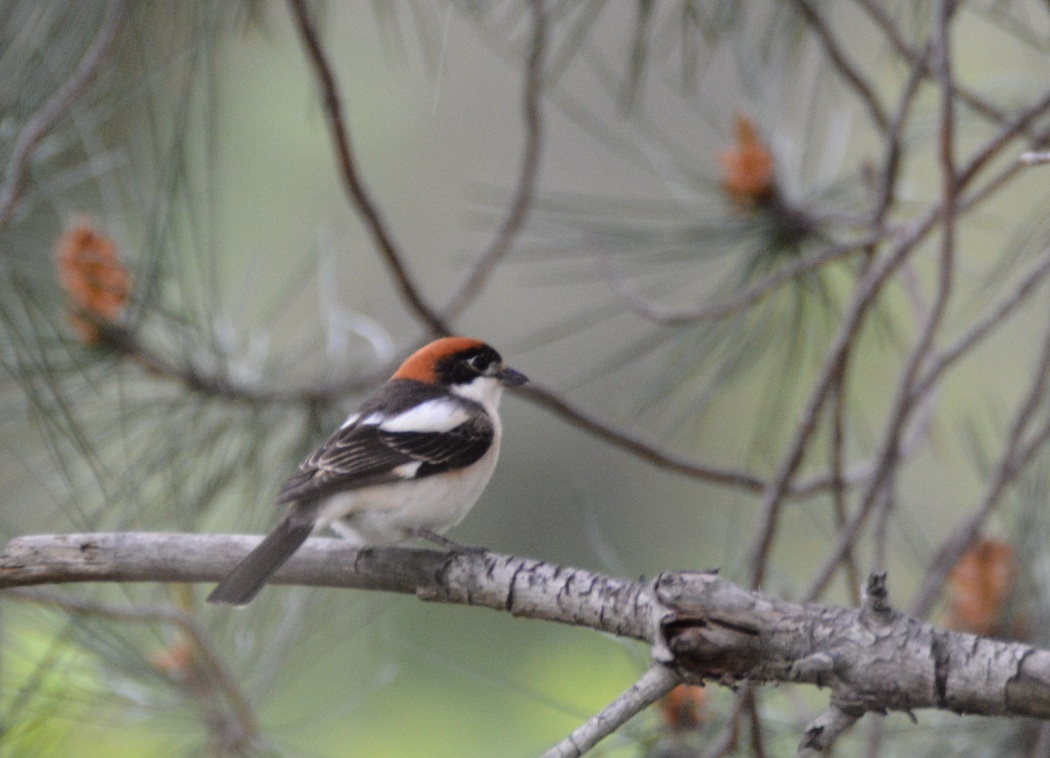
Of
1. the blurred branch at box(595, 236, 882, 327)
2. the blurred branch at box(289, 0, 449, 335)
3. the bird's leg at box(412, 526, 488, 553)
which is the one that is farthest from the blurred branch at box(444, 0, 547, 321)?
the bird's leg at box(412, 526, 488, 553)

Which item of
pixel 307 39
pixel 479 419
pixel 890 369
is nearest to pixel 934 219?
pixel 479 419

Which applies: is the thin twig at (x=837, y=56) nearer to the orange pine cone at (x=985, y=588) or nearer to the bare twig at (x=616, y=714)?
the orange pine cone at (x=985, y=588)

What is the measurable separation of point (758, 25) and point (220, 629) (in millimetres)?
2226

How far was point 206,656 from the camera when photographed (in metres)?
2.33

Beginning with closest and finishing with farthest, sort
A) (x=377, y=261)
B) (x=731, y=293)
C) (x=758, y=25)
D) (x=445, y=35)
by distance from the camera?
(x=445, y=35), (x=731, y=293), (x=758, y=25), (x=377, y=261)

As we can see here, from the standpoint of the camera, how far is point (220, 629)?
8.89ft

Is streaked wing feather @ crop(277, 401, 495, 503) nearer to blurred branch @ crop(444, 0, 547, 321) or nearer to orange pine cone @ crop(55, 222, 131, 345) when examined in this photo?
blurred branch @ crop(444, 0, 547, 321)

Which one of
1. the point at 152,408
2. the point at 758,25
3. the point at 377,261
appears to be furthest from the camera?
the point at 377,261

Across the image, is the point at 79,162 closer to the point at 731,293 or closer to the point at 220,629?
the point at 220,629

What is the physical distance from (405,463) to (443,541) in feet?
0.97

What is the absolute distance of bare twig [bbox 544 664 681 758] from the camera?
1354 mm

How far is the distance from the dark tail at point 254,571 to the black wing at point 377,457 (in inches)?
10.3

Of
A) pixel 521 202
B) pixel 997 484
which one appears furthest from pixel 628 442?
pixel 997 484

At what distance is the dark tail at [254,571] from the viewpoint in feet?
6.58
